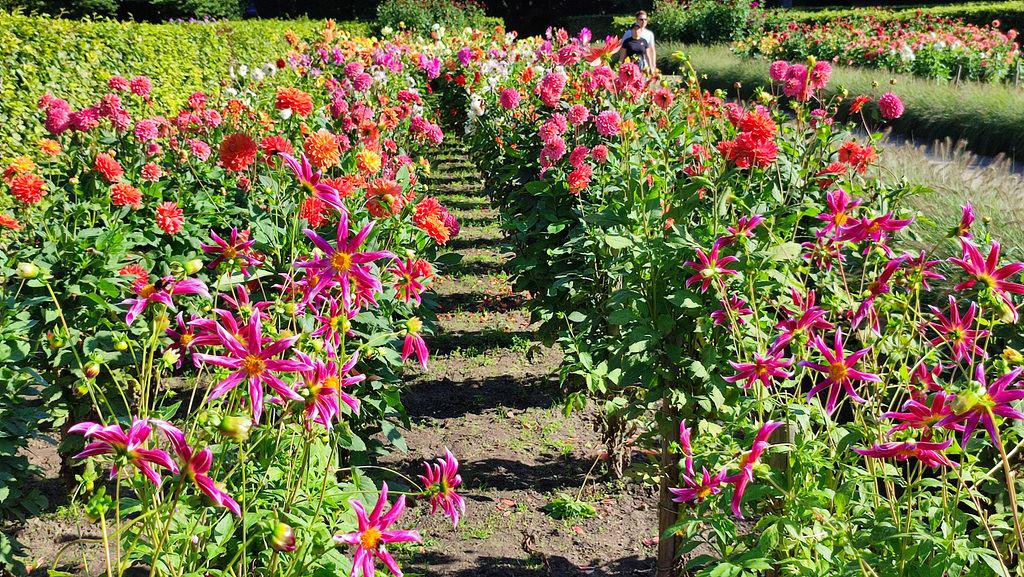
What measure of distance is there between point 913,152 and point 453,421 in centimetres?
330

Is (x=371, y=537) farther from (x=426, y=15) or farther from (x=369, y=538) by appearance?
(x=426, y=15)

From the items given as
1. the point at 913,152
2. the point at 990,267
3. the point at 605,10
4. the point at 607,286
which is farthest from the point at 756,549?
the point at 605,10

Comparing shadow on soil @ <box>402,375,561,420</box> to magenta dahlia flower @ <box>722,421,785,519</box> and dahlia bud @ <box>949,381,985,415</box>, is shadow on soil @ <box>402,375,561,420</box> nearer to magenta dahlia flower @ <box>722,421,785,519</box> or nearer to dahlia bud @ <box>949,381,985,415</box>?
magenta dahlia flower @ <box>722,421,785,519</box>

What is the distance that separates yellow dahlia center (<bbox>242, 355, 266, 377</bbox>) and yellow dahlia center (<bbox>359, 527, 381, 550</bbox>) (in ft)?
0.92

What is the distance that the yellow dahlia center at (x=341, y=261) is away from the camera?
1.25 m

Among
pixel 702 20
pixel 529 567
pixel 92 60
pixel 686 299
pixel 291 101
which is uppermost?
pixel 702 20

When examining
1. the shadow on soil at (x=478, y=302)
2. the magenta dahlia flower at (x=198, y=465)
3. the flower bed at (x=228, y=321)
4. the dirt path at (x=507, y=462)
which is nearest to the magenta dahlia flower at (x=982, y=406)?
the flower bed at (x=228, y=321)

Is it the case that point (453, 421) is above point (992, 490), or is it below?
below

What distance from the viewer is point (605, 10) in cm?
3222

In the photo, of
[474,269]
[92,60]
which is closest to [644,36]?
[474,269]

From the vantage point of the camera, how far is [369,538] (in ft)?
3.69

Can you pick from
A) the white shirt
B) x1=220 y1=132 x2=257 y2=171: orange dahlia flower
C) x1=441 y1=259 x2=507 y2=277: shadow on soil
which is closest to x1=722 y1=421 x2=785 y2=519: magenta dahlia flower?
x1=220 y1=132 x2=257 y2=171: orange dahlia flower

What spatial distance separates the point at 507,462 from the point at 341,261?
2306 mm

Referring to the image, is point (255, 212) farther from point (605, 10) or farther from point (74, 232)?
point (605, 10)
